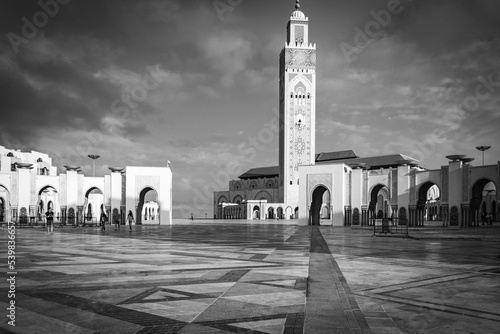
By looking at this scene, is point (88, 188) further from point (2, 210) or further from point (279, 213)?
point (279, 213)

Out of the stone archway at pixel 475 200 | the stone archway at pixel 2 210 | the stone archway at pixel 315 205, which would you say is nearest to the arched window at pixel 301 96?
the stone archway at pixel 315 205

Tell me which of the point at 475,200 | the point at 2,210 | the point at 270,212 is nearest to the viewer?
the point at 475,200

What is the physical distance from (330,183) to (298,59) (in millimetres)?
32082

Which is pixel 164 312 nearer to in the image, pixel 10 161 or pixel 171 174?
pixel 171 174

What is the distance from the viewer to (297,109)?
2452 inches

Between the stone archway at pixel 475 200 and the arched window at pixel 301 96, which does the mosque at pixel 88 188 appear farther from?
the arched window at pixel 301 96

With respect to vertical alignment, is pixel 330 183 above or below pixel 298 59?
below

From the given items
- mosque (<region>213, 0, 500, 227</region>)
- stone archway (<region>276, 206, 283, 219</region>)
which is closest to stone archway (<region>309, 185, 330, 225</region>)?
mosque (<region>213, 0, 500, 227</region>)

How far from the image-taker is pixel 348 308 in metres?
4.29

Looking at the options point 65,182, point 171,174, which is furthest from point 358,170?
point 65,182

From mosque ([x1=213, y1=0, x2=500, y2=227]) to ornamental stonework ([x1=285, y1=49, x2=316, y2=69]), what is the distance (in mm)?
139

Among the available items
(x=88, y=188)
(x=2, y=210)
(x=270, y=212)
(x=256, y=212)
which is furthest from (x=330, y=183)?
(x=2, y=210)

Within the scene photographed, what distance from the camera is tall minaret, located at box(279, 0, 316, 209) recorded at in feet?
204

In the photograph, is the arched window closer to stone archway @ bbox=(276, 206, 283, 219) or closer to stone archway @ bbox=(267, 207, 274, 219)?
stone archway @ bbox=(276, 206, 283, 219)
